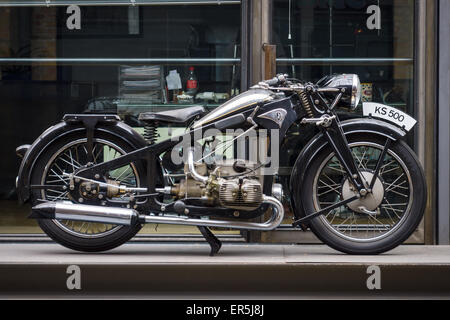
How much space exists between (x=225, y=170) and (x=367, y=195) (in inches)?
35.0

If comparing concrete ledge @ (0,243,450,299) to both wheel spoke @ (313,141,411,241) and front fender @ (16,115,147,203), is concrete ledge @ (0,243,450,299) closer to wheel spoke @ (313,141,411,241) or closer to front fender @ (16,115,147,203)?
wheel spoke @ (313,141,411,241)

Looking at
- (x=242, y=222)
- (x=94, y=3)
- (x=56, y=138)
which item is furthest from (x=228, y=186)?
(x=94, y=3)

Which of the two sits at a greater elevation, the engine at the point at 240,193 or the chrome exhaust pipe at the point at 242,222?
the engine at the point at 240,193

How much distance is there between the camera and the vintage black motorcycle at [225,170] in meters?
4.77

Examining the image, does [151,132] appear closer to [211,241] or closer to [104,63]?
[211,241]

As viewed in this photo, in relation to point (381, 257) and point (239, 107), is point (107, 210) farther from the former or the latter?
point (381, 257)

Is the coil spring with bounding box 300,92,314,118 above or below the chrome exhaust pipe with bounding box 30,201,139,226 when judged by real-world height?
above

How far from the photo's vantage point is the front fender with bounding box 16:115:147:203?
492cm

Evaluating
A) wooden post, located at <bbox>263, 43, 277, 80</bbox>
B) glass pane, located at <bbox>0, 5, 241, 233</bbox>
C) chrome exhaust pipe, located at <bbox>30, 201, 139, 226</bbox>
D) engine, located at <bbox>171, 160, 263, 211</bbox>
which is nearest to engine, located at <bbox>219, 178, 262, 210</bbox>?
engine, located at <bbox>171, 160, 263, 211</bbox>

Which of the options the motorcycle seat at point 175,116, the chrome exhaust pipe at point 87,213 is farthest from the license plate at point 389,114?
the chrome exhaust pipe at point 87,213

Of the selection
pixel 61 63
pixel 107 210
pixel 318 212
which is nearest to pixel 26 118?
pixel 61 63

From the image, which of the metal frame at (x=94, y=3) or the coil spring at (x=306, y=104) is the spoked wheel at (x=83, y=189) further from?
the metal frame at (x=94, y=3)

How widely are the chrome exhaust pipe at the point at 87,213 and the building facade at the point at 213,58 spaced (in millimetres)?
1044

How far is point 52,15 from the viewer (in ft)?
20.0
